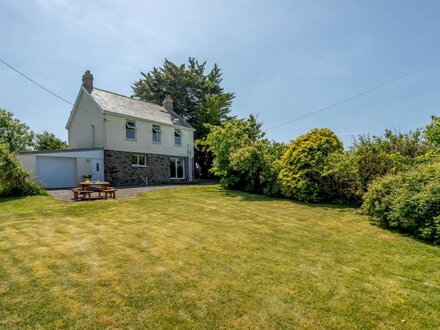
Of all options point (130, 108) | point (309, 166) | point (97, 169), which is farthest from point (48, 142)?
point (309, 166)

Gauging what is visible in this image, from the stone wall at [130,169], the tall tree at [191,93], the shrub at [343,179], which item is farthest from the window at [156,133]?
the shrub at [343,179]

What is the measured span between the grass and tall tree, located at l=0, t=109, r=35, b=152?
36.5 metres

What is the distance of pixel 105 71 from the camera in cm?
1639

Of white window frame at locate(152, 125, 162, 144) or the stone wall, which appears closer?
the stone wall

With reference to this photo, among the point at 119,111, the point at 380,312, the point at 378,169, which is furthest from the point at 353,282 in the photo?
the point at 119,111

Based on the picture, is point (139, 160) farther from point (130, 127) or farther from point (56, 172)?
point (56, 172)

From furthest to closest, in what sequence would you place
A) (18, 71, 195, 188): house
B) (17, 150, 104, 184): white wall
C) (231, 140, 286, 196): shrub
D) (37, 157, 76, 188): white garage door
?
1. (18, 71, 195, 188): house
2. (37, 157, 76, 188): white garage door
3. (17, 150, 104, 184): white wall
4. (231, 140, 286, 196): shrub

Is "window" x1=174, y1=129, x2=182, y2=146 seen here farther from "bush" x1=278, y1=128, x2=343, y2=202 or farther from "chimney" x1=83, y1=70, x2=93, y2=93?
"bush" x1=278, y1=128, x2=343, y2=202

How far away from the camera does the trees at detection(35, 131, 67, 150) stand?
34.9 meters

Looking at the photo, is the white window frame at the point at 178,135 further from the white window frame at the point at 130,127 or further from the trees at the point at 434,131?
the trees at the point at 434,131

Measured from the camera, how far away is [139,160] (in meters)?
21.4

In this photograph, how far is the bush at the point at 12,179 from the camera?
11.7m

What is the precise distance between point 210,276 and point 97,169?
56.7 feet

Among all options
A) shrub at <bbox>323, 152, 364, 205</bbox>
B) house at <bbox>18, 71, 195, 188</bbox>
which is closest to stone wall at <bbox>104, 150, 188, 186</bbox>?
house at <bbox>18, 71, 195, 188</bbox>
